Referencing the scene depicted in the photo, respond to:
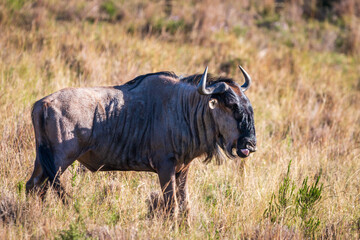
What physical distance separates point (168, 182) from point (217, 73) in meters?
5.82

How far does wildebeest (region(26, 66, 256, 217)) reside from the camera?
4250mm

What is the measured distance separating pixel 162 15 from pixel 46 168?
29.1ft

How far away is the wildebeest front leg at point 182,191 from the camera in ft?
15.7

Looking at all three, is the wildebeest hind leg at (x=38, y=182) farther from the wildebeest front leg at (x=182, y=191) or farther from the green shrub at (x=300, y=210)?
the green shrub at (x=300, y=210)

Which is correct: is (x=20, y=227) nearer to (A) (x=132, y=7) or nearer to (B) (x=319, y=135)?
(B) (x=319, y=135)

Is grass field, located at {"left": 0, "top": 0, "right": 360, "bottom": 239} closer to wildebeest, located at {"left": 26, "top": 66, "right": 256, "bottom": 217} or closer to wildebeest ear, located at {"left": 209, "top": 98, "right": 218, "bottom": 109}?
wildebeest, located at {"left": 26, "top": 66, "right": 256, "bottom": 217}

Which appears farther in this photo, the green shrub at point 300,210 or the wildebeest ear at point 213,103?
the green shrub at point 300,210

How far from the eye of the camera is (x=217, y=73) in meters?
10.0

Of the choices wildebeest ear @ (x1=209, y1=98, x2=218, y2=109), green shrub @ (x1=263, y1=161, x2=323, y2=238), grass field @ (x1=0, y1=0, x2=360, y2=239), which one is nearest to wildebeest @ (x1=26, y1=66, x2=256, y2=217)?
wildebeest ear @ (x1=209, y1=98, x2=218, y2=109)

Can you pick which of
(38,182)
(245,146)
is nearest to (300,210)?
(245,146)

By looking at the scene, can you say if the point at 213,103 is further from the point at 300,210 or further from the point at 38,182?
the point at 38,182

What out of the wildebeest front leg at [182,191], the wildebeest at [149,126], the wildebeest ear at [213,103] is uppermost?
the wildebeest ear at [213,103]

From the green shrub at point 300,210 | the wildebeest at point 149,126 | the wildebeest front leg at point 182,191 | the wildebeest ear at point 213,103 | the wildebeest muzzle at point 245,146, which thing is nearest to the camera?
the wildebeest at point 149,126

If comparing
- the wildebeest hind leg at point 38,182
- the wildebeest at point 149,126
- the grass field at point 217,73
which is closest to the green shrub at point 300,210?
the grass field at point 217,73
